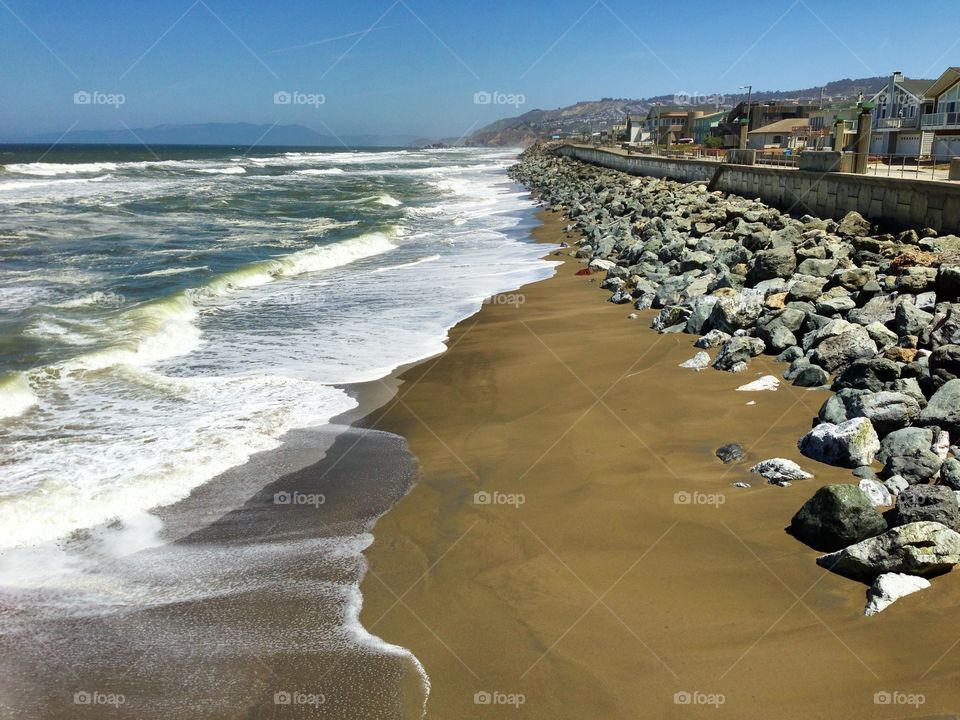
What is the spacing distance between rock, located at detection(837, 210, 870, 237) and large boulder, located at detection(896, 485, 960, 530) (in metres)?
10.3

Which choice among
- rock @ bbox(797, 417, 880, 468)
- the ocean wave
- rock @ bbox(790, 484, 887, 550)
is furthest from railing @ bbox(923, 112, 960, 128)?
the ocean wave

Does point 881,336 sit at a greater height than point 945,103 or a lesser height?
lesser

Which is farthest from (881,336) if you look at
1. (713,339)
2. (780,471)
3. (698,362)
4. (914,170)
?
(914,170)

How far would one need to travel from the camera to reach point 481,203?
4028cm

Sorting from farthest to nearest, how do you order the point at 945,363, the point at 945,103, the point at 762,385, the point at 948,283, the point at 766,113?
the point at 766,113 < the point at 945,103 < the point at 948,283 < the point at 762,385 < the point at 945,363

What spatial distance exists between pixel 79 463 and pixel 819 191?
1677 centimetres

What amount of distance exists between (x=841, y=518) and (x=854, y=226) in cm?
1091

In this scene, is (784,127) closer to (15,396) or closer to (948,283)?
(948,283)

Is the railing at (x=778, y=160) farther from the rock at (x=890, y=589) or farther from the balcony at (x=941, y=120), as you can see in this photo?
the rock at (x=890, y=589)

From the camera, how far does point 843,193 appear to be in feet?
53.0

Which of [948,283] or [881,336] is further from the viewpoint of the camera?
[948,283]

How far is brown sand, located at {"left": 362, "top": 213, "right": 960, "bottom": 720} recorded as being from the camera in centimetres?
395

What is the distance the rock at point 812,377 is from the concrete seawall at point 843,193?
6.37 m

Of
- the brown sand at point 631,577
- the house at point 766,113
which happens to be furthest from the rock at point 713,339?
the house at point 766,113
